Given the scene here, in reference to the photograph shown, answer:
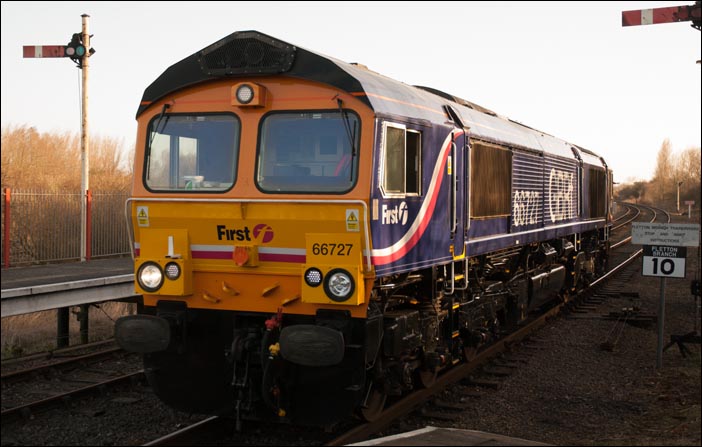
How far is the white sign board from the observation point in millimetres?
10750

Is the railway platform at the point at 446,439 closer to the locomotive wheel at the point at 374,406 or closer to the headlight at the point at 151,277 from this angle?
the locomotive wheel at the point at 374,406

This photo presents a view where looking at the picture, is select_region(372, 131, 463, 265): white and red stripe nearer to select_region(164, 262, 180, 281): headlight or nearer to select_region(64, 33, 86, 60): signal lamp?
select_region(164, 262, 180, 281): headlight

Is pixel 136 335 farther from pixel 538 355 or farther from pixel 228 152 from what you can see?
pixel 538 355

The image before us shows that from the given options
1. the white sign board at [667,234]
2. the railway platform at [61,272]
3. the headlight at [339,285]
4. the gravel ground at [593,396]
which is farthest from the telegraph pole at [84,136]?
the white sign board at [667,234]

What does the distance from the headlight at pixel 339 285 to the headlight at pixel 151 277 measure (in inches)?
66.8

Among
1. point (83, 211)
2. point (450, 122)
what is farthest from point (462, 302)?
point (83, 211)

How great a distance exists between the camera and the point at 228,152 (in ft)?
22.6

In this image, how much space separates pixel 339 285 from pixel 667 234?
21.8 feet

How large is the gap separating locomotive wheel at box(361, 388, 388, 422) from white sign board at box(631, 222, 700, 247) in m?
5.44

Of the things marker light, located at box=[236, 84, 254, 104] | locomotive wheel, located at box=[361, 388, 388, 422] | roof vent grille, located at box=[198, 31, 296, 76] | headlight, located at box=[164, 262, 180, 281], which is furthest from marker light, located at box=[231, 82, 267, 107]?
locomotive wheel, located at box=[361, 388, 388, 422]

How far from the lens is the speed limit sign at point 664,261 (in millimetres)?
10742

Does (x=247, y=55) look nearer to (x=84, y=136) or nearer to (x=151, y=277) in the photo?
(x=151, y=277)

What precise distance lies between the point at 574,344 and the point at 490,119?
3.88 m

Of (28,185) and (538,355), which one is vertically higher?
(28,185)
